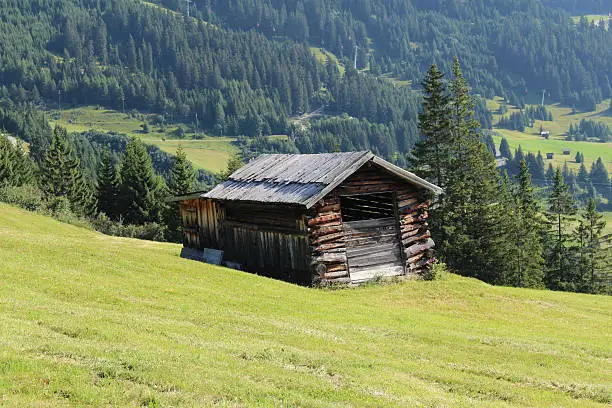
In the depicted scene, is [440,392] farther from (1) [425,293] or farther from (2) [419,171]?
(2) [419,171]

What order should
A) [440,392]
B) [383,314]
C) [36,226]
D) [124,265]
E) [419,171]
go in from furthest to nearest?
[36,226], [419,171], [124,265], [383,314], [440,392]

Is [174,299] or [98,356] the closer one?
[98,356]

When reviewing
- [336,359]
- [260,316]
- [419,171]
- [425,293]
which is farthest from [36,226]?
[336,359]

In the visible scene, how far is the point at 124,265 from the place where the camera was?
2714 centimetres

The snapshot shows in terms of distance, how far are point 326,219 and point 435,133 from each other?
81.6 ft

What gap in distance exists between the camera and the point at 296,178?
3291cm

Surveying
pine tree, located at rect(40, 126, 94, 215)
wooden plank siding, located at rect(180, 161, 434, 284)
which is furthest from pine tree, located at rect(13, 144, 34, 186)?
wooden plank siding, located at rect(180, 161, 434, 284)

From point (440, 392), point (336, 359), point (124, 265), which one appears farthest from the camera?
point (124, 265)

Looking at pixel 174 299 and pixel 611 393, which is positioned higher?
pixel 174 299

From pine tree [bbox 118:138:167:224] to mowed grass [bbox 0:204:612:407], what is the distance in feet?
196

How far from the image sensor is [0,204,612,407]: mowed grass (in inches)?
468

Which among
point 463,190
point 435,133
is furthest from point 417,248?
point 463,190

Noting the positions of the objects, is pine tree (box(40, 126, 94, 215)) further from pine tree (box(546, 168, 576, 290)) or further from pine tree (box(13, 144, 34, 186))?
pine tree (box(546, 168, 576, 290))

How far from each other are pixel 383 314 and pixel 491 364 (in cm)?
729
